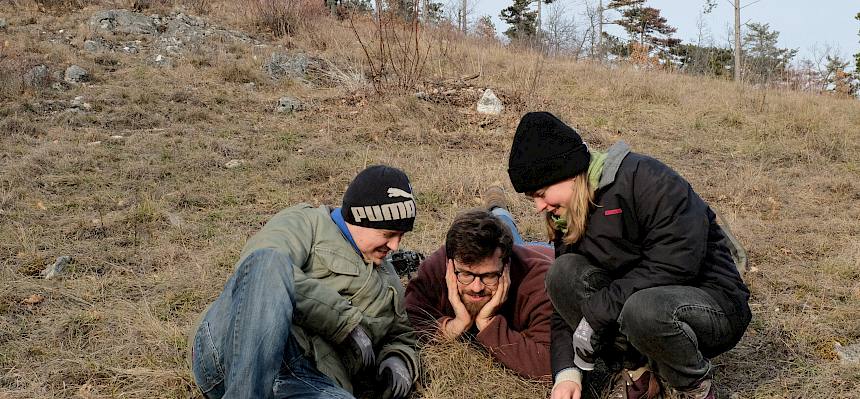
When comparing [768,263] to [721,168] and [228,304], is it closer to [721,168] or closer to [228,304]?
[721,168]

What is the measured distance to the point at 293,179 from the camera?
568 centimetres

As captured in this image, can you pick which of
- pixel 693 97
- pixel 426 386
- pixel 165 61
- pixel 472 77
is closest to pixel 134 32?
pixel 165 61

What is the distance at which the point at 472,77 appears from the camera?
9.07 metres

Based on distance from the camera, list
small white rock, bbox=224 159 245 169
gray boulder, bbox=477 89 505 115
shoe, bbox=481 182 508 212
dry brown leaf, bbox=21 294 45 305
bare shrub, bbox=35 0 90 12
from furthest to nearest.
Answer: bare shrub, bbox=35 0 90 12 → gray boulder, bbox=477 89 505 115 → small white rock, bbox=224 159 245 169 → shoe, bbox=481 182 508 212 → dry brown leaf, bbox=21 294 45 305

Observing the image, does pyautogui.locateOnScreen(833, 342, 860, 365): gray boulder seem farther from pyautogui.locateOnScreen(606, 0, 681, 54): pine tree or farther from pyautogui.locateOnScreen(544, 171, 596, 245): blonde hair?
pyautogui.locateOnScreen(606, 0, 681, 54): pine tree

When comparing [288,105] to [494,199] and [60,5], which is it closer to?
[494,199]

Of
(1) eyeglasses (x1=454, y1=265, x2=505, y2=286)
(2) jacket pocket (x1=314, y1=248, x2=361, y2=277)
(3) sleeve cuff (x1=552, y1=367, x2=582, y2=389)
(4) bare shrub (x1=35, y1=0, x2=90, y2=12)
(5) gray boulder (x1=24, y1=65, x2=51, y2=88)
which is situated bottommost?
(3) sleeve cuff (x1=552, y1=367, x2=582, y2=389)

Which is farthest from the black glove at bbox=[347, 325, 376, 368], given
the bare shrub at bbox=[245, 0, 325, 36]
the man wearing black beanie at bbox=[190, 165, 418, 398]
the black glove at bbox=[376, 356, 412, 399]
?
the bare shrub at bbox=[245, 0, 325, 36]

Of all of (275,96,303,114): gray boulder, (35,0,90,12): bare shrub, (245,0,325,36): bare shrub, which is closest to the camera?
(275,96,303,114): gray boulder

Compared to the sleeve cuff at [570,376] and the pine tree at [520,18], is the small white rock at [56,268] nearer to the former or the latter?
the sleeve cuff at [570,376]

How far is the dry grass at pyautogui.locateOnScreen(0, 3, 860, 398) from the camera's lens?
279cm

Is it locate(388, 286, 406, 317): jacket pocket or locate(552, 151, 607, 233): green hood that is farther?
locate(388, 286, 406, 317): jacket pocket

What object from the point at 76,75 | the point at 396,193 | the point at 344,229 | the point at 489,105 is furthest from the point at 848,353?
the point at 76,75

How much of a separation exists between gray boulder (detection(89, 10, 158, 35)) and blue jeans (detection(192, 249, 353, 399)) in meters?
10.8
